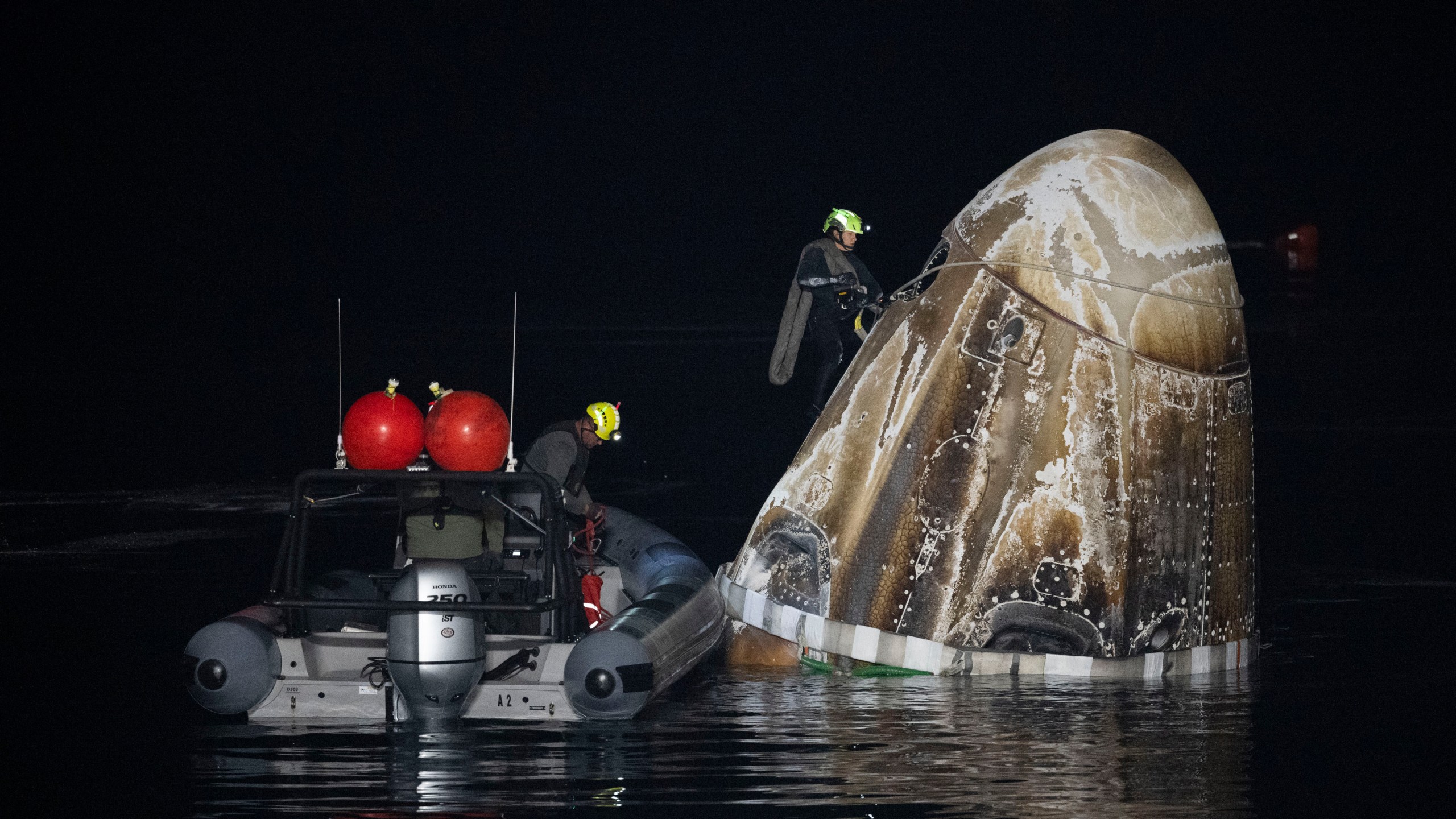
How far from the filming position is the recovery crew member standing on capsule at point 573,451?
408 inches

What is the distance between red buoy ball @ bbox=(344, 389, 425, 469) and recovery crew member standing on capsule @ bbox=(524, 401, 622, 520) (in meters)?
1.46

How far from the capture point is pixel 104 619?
449 inches

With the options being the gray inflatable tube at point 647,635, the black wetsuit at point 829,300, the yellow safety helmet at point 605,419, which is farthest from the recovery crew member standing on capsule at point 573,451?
the black wetsuit at point 829,300

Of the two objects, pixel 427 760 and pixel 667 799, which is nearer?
pixel 667 799

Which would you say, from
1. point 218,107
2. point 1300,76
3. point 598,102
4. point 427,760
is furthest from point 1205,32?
point 427,760

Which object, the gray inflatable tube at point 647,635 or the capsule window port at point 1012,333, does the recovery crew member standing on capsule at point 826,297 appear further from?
the capsule window port at point 1012,333

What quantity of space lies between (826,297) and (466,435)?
4240 mm

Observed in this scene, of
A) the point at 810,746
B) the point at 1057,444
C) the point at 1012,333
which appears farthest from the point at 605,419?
the point at 810,746

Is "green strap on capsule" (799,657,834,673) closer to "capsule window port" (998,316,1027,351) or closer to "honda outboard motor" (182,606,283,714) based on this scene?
"capsule window port" (998,316,1027,351)

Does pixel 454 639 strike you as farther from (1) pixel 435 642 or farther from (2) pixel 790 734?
(2) pixel 790 734

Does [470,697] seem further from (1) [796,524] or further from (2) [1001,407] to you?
(2) [1001,407]

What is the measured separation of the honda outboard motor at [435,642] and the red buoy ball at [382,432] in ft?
2.01

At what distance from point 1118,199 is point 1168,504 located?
1506 mm

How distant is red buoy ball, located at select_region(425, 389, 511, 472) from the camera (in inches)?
350
